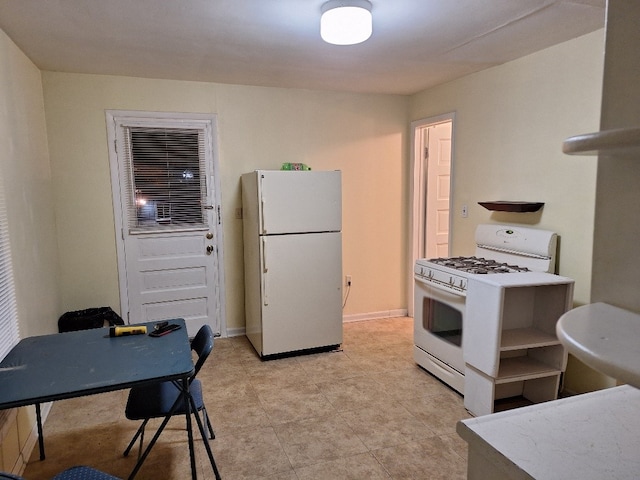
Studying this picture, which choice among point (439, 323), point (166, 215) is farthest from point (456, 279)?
point (166, 215)

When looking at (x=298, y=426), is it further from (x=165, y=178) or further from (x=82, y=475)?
(x=165, y=178)

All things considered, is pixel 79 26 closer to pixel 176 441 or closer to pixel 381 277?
pixel 176 441

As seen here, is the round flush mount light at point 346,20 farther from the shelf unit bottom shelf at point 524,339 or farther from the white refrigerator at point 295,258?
the shelf unit bottom shelf at point 524,339

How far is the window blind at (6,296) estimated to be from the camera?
2.25m

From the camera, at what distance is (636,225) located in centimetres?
88

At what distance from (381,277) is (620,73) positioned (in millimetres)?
4015

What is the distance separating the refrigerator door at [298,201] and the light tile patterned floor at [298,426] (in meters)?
1.19

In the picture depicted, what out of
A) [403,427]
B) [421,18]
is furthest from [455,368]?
[421,18]

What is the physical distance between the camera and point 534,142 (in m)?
3.16

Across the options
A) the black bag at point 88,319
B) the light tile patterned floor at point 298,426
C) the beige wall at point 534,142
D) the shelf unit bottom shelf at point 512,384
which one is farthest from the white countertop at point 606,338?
the black bag at point 88,319

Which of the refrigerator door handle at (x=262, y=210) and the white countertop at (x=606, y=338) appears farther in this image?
the refrigerator door handle at (x=262, y=210)

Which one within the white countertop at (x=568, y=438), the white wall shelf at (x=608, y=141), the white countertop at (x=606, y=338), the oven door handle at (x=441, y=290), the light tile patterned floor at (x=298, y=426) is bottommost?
the light tile patterned floor at (x=298, y=426)

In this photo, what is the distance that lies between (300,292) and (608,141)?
3.22 meters

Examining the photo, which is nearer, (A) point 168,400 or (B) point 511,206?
(A) point 168,400
